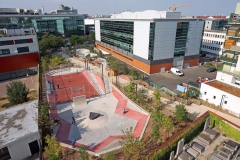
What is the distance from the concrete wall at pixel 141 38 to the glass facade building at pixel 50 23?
6148 centimetres

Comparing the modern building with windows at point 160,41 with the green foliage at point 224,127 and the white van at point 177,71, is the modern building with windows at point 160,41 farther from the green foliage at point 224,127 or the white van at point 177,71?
the green foliage at point 224,127

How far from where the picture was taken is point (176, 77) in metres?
44.3

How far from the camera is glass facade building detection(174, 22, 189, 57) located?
147 feet

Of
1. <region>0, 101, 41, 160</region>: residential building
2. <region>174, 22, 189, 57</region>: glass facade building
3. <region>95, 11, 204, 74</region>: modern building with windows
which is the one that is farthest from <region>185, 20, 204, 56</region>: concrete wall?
<region>0, 101, 41, 160</region>: residential building

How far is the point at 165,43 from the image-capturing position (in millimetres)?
44281

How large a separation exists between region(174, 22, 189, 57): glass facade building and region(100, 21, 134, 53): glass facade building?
1303cm

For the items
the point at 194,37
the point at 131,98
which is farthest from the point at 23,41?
the point at 194,37

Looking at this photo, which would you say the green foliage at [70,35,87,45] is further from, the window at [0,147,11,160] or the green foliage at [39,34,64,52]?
the window at [0,147,11,160]

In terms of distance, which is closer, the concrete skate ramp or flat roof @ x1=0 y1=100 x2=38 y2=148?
flat roof @ x1=0 y1=100 x2=38 y2=148

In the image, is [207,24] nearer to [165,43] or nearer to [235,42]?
[165,43]

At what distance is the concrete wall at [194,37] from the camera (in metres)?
46.5

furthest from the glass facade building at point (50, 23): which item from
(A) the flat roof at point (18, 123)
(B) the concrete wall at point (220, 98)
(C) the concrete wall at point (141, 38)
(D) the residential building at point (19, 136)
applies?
(B) the concrete wall at point (220, 98)

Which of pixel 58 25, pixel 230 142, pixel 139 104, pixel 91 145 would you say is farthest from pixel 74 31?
pixel 230 142

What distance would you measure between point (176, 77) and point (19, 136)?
3708cm
